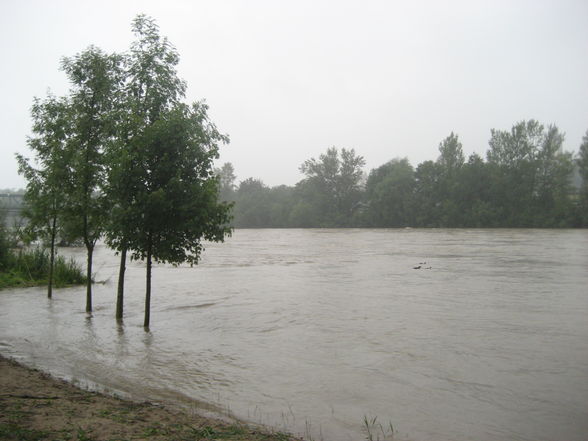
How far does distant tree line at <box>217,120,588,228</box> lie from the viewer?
84.4m

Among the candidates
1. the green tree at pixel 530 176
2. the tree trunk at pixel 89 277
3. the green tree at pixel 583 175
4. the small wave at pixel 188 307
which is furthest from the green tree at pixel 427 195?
the tree trunk at pixel 89 277

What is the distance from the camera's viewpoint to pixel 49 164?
13836 mm

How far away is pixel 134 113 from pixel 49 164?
12.5 feet

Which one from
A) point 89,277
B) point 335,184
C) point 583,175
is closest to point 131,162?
point 89,277

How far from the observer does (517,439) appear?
6562mm

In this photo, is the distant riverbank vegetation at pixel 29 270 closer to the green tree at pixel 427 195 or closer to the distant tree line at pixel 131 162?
the distant tree line at pixel 131 162

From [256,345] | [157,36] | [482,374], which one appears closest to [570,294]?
[482,374]

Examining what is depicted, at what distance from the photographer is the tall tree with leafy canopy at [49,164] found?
13.5 meters

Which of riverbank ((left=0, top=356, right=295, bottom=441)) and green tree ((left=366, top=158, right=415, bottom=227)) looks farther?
green tree ((left=366, top=158, right=415, bottom=227))

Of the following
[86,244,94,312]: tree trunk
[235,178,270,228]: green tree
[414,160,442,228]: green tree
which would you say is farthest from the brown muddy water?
[235,178,270,228]: green tree

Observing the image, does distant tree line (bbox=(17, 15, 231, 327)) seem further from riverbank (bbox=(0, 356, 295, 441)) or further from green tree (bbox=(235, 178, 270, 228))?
green tree (bbox=(235, 178, 270, 228))

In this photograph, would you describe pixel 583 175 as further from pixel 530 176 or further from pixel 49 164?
pixel 49 164

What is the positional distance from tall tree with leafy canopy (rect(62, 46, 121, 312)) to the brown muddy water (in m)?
3.44

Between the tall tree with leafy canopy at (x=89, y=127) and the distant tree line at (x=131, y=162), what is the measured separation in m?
0.03
